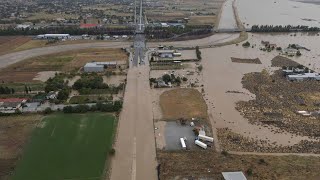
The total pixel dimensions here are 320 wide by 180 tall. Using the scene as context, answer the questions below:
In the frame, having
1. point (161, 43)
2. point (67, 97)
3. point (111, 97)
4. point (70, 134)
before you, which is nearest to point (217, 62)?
point (161, 43)

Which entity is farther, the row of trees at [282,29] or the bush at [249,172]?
the row of trees at [282,29]

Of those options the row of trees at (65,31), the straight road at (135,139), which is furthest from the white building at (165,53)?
the row of trees at (65,31)

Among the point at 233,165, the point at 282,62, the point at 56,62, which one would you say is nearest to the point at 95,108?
the point at 233,165

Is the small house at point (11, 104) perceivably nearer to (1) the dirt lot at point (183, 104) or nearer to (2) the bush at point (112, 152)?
(2) the bush at point (112, 152)

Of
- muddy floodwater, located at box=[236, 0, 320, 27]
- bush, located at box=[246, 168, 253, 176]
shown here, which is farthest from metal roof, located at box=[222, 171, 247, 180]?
muddy floodwater, located at box=[236, 0, 320, 27]

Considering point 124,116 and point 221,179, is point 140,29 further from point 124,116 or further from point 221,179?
point 221,179

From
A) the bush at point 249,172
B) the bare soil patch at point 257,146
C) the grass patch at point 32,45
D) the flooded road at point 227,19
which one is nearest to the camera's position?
the bush at point 249,172

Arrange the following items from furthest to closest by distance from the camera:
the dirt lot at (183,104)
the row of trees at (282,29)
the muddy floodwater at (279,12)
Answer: the muddy floodwater at (279,12), the row of trees at (282,29), the dirt lot at (183,104)

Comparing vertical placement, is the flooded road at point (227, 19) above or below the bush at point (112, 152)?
above

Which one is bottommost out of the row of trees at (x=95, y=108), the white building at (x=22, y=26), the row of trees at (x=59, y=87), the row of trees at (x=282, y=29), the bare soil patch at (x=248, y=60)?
the row of trees at (x=95, y=108)

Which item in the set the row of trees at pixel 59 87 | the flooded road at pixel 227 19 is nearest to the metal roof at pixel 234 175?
the row of trees at pixel 59 87
